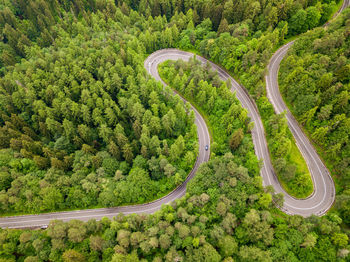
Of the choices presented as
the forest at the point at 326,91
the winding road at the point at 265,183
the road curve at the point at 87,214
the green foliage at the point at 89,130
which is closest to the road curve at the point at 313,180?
the winding road at the point at 265,183

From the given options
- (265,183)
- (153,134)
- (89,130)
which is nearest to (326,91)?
(265,183)

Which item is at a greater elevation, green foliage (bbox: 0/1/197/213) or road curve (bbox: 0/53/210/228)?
green foliage (bbox: 0/1/197/213)

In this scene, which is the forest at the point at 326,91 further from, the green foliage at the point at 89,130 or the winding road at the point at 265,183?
the green foliage at the point at 89,130

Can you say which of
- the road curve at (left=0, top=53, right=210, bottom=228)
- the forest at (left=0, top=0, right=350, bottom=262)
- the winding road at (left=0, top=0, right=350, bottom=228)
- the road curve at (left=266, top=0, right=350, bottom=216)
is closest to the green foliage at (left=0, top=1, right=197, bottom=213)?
the forest at (left=0, top=0, right=350, bottom=262)

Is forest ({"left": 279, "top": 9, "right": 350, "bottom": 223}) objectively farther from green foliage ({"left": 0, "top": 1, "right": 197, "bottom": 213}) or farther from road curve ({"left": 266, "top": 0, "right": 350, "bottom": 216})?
green foliage ({"left": 0, "top": 1, "right": 197, "bottom": 213})

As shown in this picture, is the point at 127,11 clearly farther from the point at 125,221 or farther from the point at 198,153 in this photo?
the point at 125,221

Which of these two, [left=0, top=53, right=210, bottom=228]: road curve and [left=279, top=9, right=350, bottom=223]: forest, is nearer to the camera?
[left=279, top=9, right=350, bottom=223]: forest
